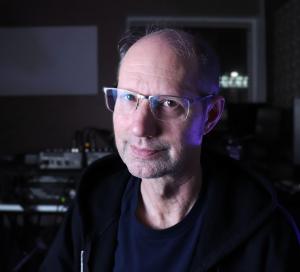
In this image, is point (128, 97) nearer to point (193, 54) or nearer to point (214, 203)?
point (193, 54)

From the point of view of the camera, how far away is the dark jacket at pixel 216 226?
2.84ft

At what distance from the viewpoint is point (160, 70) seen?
0.88 metres

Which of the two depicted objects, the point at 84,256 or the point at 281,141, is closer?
the point at 84,256

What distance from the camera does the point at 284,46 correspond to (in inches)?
137

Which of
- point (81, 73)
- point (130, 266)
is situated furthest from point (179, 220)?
point (81, 73)

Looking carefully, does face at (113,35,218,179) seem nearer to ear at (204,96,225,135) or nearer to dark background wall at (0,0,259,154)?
ear at (204,96,225,135)

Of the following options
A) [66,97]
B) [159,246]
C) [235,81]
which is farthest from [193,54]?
[235,81]

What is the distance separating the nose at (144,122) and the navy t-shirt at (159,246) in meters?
0.24

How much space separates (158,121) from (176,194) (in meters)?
0.21

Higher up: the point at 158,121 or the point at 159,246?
the point at 158,121

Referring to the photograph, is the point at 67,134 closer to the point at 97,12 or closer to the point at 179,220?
the point at 97,12

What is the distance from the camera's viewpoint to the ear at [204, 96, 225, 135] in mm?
929

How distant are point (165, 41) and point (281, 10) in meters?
3.03

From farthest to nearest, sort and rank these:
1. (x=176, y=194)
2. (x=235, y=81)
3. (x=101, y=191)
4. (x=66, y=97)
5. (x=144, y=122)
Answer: (x=235, y=81) < (x=66, y=97) < (x=101, y=191) < (x=176, y=194) < (x=144, y=122)
